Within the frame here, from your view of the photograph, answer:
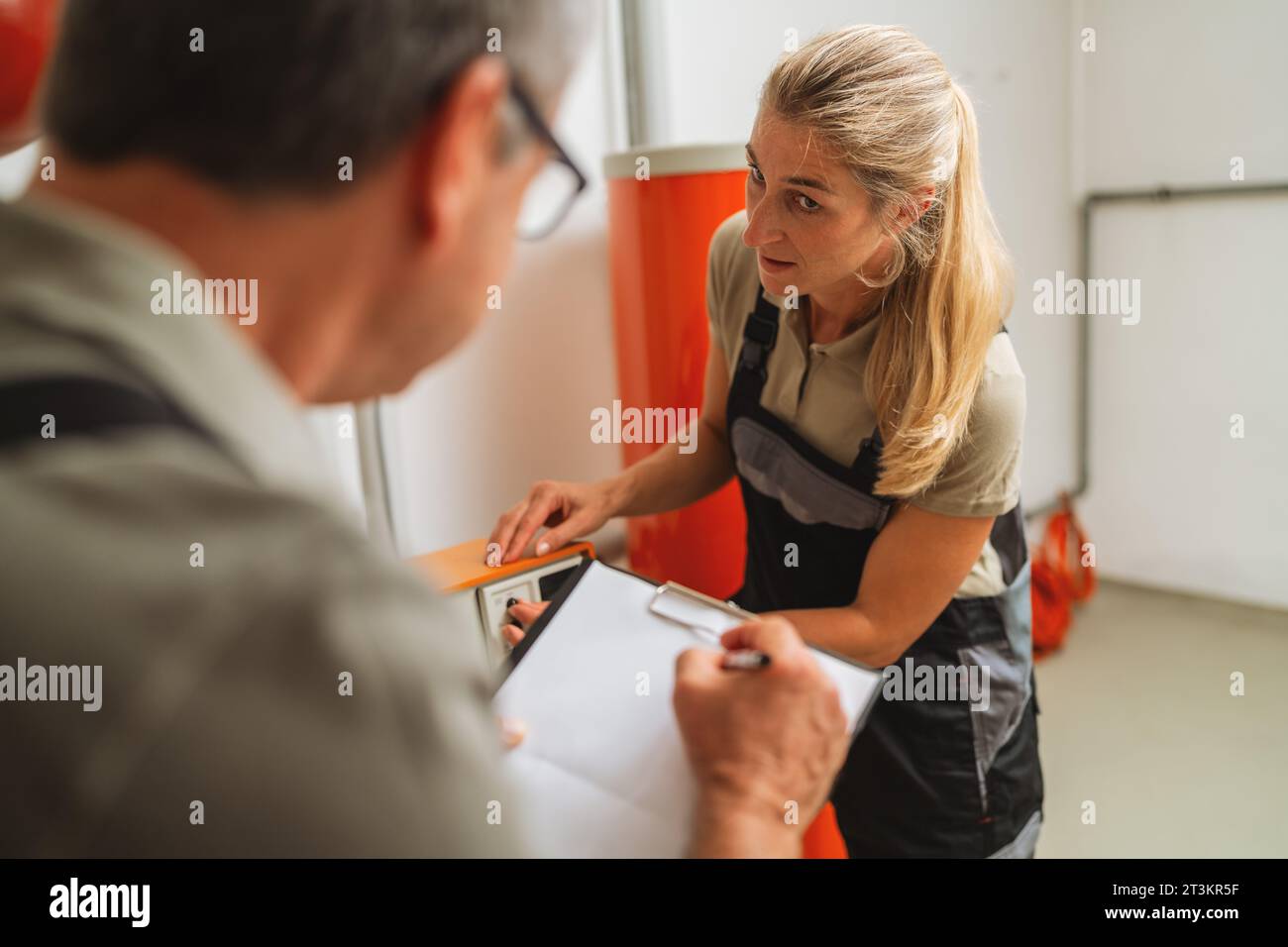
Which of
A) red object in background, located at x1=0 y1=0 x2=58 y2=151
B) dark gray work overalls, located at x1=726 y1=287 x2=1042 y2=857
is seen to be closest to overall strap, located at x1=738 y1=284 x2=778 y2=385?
dark gray work overalls, located at x1=726 y1=287 x2=1042 y2=857

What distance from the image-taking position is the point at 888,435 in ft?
4.11

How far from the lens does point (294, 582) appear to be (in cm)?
40

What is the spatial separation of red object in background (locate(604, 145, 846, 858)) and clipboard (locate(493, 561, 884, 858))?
3.03ft

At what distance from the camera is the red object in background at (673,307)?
194 centimetres

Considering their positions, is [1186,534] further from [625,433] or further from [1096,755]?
[625,433]

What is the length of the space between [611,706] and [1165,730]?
2.49 m

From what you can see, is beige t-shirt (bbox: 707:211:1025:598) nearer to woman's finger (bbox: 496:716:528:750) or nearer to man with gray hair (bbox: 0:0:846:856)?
woman's finger (bbox: 496:716:528:750)

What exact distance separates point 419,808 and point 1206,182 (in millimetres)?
3607

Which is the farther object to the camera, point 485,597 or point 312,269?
point 485,597

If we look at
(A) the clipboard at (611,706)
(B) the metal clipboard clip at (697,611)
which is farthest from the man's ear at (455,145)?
(B) the metal clipboard clip at (697,611)

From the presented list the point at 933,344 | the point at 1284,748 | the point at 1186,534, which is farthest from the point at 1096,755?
the point at 933,344

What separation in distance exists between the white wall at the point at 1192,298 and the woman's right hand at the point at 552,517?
270cm

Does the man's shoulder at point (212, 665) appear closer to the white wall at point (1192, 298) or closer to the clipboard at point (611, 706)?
the clipboard at point (611, 706)

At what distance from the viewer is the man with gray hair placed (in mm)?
384
